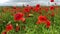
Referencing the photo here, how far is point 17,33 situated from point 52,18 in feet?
2.70

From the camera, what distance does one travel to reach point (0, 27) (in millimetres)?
2316

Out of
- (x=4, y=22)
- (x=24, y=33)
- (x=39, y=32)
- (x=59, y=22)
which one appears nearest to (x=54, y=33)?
(x=39, y=32)

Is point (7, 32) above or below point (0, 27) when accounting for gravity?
above

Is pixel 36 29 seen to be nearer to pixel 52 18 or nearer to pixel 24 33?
pixel 24 33

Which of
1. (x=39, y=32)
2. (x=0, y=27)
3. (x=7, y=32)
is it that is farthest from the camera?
(x=0, y=27)

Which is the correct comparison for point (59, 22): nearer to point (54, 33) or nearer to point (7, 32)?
point (54, 33)

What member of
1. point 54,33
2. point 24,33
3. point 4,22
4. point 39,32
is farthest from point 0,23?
point 54,33

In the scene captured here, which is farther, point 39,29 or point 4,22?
point 4,22

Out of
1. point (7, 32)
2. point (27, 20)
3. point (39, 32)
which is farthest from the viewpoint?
point (27, 20)

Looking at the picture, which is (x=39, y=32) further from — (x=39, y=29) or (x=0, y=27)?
(x=0, y=27)

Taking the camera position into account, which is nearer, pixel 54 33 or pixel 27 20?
pixel 54 33

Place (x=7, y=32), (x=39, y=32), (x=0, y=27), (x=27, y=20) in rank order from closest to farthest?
(x=7, y=32), (x=39, y=32), (x=0, y=27), (x=27, y=20)

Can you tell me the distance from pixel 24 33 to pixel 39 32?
17cm

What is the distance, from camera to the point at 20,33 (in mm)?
1907
